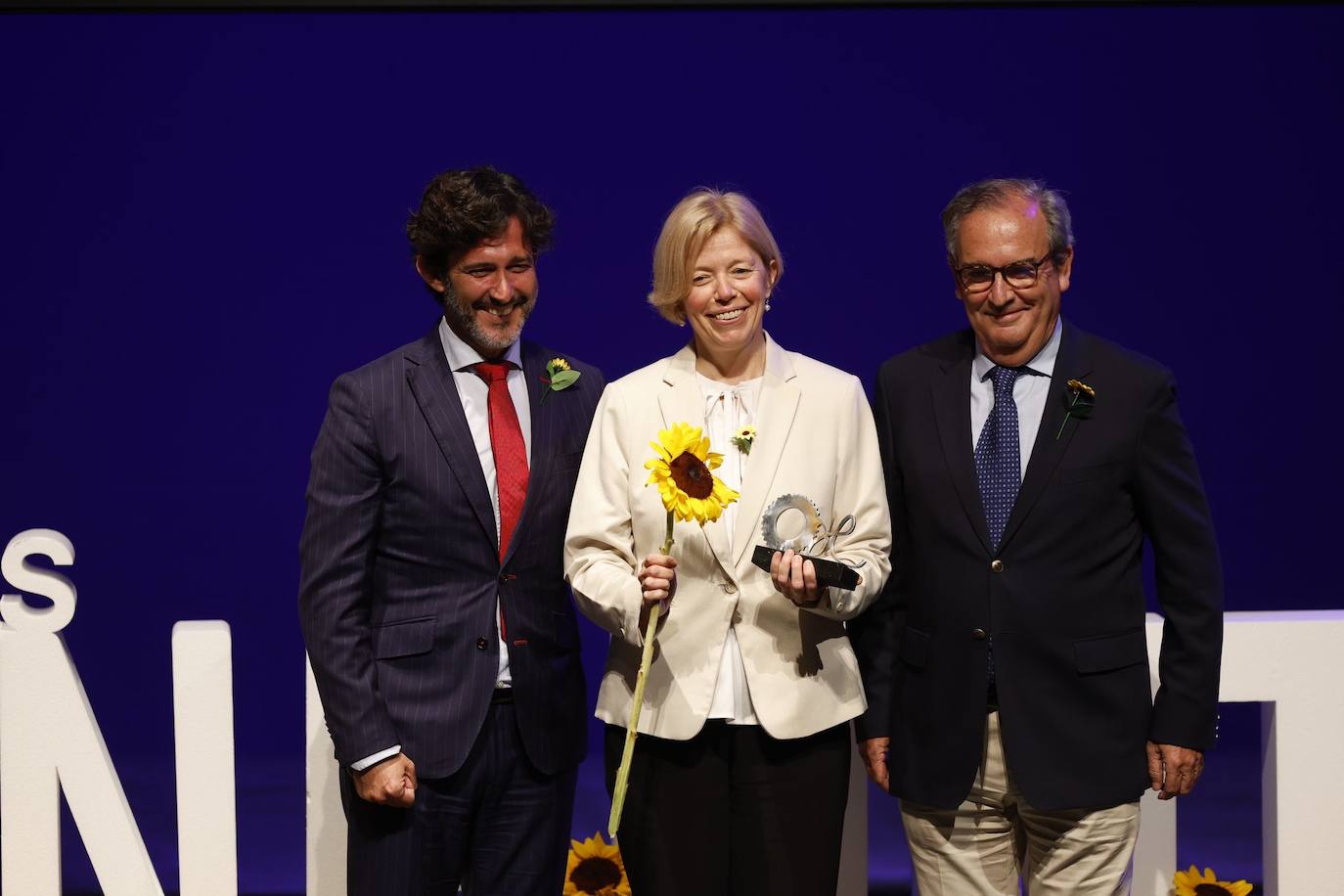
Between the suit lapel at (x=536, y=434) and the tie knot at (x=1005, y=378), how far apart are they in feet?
2.75

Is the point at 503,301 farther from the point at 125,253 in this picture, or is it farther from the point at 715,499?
the point at 125,253

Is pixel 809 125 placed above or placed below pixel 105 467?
above

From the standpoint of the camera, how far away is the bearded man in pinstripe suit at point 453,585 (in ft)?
8.29

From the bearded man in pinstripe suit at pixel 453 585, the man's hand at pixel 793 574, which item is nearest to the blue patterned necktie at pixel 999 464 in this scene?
the man's hand at pixel 793 574

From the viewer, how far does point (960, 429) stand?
263cm

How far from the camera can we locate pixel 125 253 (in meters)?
4.64

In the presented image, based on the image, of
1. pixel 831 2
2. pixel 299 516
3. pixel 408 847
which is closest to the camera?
pixel 408 847

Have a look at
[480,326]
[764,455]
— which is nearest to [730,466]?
[764,455]

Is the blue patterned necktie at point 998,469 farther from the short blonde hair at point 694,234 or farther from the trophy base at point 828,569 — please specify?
the short blonde hair at point 694,234

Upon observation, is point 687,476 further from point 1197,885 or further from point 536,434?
point 1197,885

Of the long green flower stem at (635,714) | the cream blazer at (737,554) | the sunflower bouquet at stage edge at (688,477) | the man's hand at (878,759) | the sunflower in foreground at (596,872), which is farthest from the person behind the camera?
the sunflower in foreground at (596,872)

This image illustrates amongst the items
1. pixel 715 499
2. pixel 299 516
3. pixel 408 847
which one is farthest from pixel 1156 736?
pixel 299 516

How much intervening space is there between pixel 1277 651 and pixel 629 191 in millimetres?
2496

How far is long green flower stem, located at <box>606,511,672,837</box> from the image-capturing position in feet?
7.68
